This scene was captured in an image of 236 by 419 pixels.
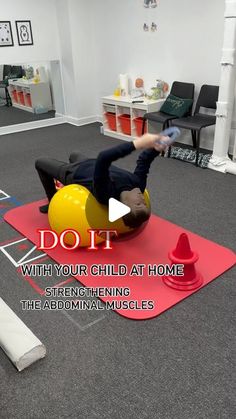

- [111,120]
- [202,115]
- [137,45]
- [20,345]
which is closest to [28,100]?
[111,120]

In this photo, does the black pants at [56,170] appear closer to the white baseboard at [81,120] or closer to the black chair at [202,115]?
the black chair at [202,115]

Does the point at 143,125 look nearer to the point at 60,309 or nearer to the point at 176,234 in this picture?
the point at 176,234

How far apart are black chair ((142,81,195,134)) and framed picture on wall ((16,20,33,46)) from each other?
2.29 meters

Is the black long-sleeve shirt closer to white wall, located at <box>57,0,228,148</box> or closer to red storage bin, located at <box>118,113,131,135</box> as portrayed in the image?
white wall, located at <box>57,0,228,148</box>

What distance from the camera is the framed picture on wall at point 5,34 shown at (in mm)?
5021

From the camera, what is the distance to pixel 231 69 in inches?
134

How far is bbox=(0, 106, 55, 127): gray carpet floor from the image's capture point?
5.83 meters

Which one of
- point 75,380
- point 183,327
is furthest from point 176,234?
point 75,380

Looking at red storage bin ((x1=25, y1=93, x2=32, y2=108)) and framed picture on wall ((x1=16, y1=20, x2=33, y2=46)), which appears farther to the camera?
red storage bin ((x1=25, y1=93, x2=32, y2=108))

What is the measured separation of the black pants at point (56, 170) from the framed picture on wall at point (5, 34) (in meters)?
3.20

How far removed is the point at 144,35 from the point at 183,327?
4022 millimetres

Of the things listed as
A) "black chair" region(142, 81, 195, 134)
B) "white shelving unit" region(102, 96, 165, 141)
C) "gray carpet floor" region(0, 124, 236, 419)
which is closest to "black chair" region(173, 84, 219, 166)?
"black chair" region(142, 81, 195, 134)

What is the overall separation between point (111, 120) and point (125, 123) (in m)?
0.31
